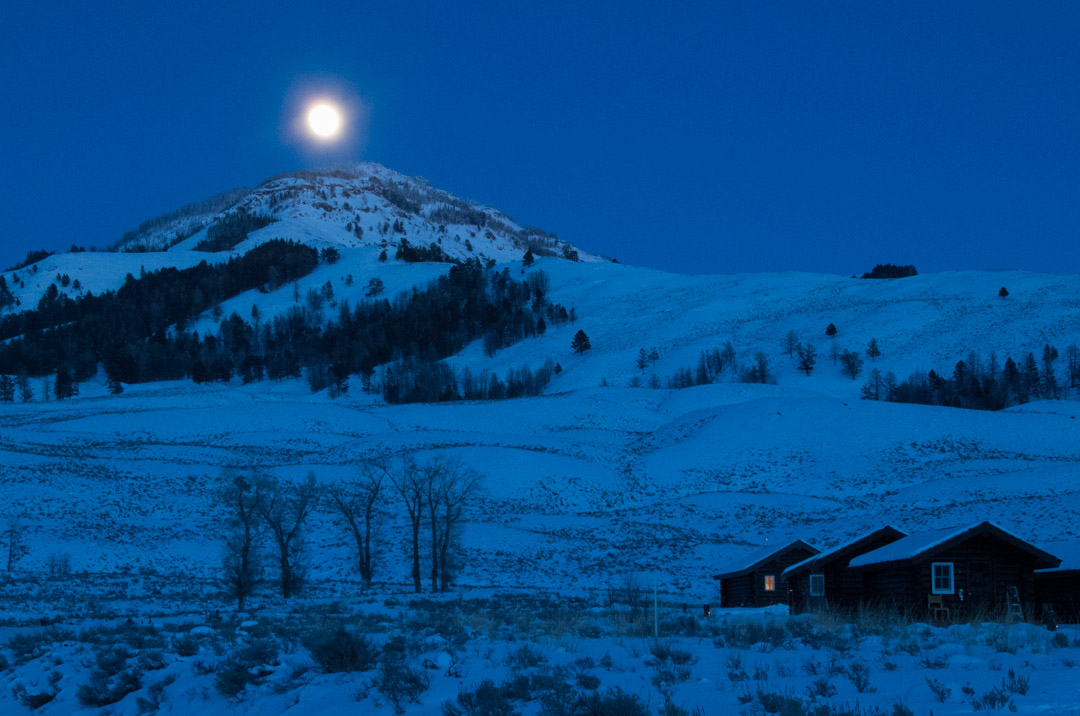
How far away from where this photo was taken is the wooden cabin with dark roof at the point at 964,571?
23.2 m

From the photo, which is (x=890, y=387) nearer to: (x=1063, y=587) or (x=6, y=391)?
(x=1063, y=587)

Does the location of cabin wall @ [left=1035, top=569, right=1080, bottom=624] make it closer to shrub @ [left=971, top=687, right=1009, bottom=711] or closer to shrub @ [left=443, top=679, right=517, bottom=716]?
shrub @ [left=971, top=687, right=1009, bottom=711]

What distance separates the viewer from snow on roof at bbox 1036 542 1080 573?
82.2 feet

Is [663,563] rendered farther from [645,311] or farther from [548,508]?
[645,311]

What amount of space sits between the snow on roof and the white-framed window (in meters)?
3.63

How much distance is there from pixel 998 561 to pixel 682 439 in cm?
5702

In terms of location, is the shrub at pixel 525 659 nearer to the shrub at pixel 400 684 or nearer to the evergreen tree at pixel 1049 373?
the shrub at pixel 400 684

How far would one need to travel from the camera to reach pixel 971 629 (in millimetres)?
15375

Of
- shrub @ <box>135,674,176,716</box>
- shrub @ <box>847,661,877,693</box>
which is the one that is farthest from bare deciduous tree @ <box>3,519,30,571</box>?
shrub @ <box>847,661,877,693</box>

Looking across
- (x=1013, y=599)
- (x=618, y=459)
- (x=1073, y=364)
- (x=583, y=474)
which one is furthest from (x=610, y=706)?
(x=1073, y=364)

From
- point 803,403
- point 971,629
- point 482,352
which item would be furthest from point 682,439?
point 482,352

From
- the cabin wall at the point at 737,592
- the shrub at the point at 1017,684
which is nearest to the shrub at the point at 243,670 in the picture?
the shrub at the point at 1017,684

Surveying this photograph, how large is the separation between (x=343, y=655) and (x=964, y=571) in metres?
19.1

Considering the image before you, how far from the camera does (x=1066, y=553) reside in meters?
26.3
